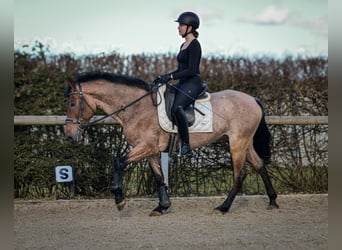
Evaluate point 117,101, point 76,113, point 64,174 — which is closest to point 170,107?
point 117,101

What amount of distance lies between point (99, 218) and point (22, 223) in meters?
0.96

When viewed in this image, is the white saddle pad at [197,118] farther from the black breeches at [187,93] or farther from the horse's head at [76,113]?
the horse's head at [76,113]

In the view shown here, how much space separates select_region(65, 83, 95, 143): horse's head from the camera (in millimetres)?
7043

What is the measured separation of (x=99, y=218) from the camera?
715cm

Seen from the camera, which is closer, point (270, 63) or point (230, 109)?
point (230, 109)

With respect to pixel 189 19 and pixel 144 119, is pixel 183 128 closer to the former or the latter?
pixel 144 119

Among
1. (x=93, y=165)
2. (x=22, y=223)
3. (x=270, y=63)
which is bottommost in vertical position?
(x=22, y=223)

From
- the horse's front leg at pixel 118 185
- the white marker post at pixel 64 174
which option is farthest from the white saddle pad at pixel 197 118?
the white marker post at pixel 64 174

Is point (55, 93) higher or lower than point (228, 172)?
higher

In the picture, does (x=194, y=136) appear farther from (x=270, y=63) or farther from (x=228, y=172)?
(x=270, y=63)

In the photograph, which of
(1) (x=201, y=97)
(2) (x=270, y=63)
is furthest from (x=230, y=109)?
(2) (x=270, y=63)

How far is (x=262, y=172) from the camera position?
7820 mm

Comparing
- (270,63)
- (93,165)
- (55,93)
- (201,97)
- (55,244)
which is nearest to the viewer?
(55,244)

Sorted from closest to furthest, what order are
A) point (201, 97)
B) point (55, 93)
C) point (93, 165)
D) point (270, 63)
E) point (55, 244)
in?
point (55, 244), point (201, 97), point (93, 165), point (55, 93), point (270, 63)
